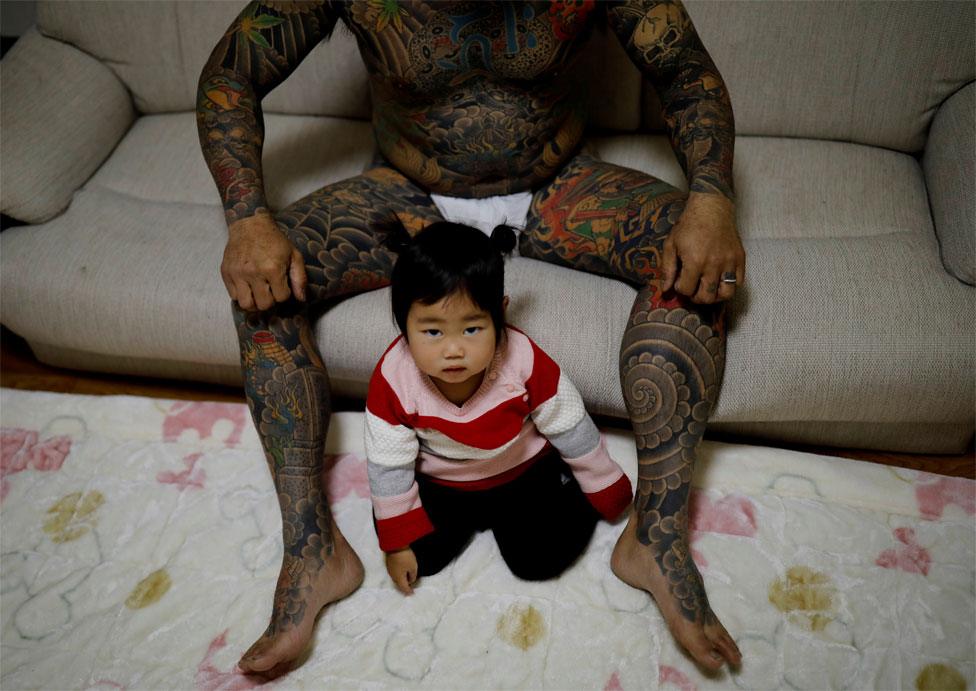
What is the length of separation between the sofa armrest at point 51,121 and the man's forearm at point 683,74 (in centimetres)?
121

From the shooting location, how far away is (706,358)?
110cm

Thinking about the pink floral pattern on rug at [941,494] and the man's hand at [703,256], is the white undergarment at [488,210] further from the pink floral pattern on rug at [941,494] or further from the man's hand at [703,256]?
the pink floral pattern on rug at [941,494]

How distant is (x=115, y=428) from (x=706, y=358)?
116 cm

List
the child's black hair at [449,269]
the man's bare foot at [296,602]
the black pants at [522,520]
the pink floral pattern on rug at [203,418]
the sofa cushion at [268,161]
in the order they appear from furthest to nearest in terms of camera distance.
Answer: the sofa cushion at [268,161]
the pink floral pattern on rug at [203,418]
the black pants at [522,520]
the man's bare foot at [296,602]
the child's black hair at [449,269]

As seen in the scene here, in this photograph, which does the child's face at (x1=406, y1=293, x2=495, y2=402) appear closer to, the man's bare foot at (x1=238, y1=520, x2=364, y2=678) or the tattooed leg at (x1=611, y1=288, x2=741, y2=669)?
the tattooed leg at (x1=611, y1=288, x2=741, y2=669)

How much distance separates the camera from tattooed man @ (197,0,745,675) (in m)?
1.08

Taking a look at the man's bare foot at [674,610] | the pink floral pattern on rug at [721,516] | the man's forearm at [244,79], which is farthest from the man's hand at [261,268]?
the pink floral pattern on rug at [721,516]

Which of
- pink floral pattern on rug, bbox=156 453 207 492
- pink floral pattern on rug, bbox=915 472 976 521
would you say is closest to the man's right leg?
pink floral pattern on rug, bbox=156 453 207 492

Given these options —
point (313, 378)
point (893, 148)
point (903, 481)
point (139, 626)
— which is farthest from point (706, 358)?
point (139, 626)

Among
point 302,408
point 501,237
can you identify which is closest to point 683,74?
point 501,237

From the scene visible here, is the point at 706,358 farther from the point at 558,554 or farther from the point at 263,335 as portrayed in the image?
the point at 263,335

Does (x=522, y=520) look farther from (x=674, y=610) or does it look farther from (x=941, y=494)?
(x=941, y=494)

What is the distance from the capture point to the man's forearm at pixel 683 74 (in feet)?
3.86

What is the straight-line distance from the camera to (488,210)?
1334 millimetres
